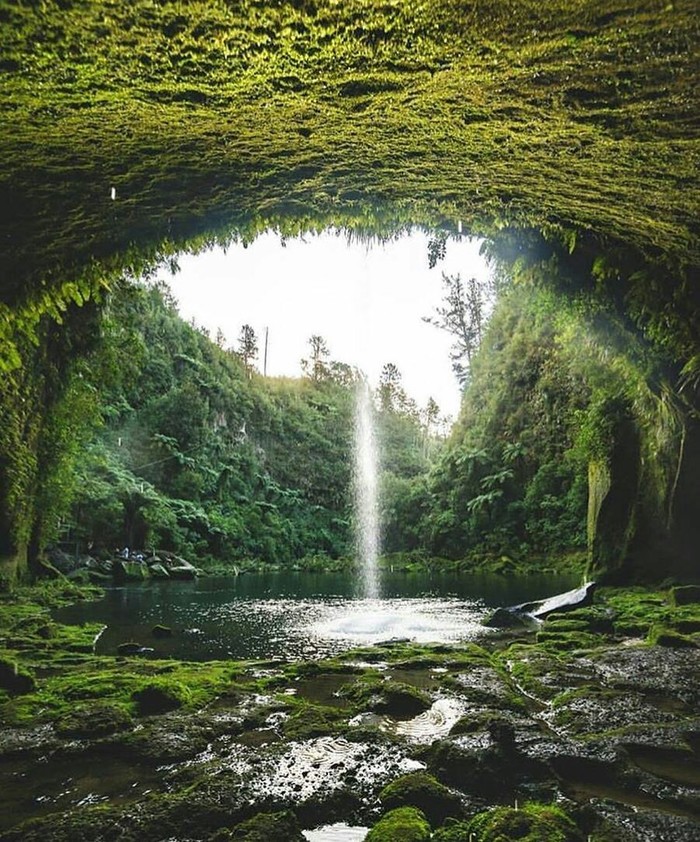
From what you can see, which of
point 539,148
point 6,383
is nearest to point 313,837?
point 539,148

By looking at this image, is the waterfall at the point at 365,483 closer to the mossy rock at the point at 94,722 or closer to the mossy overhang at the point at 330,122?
the mossy rock at the point at 94,722

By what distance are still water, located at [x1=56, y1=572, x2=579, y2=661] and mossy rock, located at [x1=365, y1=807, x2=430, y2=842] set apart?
5104 millimetres

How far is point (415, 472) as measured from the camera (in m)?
51.0

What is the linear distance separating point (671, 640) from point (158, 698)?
6191 mm

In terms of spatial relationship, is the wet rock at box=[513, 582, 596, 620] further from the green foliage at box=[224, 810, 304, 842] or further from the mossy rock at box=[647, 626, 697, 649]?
the green foliage at box=[224, 810, 304, 842]

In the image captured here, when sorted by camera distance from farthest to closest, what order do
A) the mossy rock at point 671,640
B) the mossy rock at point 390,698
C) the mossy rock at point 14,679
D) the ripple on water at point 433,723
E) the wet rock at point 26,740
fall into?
the mossy rock at point 671,640
the mossy rock at point 14,679
the mossy rock at point 390,698
the ripple on water at point 433,723
the wet rock at point 26,740

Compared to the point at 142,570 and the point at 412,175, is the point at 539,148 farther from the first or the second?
the point at 142,570

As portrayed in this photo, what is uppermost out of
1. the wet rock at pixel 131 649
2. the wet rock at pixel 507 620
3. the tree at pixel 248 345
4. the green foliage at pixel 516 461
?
the tree at pixel 248 345

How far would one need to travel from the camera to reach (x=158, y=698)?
496 cm

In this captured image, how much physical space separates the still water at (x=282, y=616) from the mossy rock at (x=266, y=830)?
196 inches

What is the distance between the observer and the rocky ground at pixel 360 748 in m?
2.83

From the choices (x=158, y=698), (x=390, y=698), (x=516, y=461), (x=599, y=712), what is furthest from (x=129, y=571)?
(x=516, y=461)

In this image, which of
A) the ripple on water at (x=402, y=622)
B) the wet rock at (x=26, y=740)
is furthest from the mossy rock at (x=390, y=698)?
the ripple on water at (x=402, y=622)

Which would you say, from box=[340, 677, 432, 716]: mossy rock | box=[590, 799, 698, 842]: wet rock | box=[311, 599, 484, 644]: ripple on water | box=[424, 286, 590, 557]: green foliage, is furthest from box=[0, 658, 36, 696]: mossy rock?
box=[424, 286, 590, 557]: green foliage
